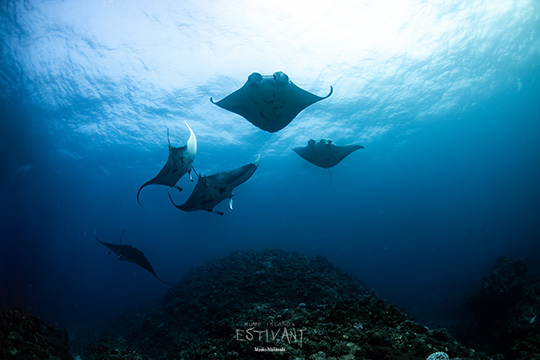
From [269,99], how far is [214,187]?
2.88 metres

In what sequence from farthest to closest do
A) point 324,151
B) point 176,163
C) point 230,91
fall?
point 230,91 < point 324,151 < point 176,163

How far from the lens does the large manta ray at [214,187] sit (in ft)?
21.9

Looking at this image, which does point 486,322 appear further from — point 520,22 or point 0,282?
point 0,282

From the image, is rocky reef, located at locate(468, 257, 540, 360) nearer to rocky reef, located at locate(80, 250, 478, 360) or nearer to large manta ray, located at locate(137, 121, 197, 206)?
rocky reef, located at locate(80, 250, 478, 360)

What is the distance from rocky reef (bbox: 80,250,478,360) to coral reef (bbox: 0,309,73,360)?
2.71ft

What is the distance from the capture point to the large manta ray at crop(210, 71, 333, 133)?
6122mm

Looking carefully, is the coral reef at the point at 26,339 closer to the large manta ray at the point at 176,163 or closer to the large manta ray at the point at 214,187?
the large manta ray at the point at 176,163

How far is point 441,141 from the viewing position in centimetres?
3466

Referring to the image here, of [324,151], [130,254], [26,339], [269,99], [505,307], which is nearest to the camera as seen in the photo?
[26,339]

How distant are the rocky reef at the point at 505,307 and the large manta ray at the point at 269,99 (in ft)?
28.3

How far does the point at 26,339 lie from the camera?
430cm

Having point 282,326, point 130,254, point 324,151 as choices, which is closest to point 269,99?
point 324,151

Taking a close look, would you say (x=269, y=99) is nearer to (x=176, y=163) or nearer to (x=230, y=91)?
(x=176, y=163)

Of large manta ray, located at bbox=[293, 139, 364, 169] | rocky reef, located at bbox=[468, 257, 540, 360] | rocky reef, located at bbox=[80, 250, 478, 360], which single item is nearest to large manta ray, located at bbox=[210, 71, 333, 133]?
large manta ray, located at bbox=[293, 139, 364, 169]
